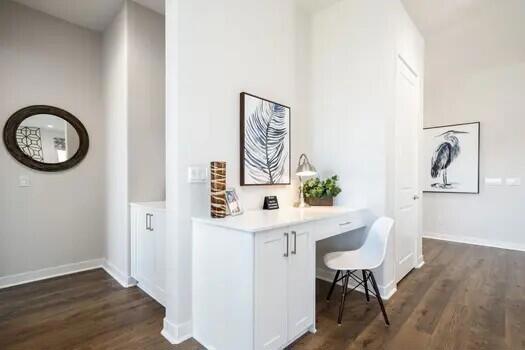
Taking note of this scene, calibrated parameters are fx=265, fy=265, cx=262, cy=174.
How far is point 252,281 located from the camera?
1.51 m

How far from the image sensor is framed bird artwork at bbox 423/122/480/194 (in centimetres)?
450

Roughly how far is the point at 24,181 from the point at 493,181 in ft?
21.4

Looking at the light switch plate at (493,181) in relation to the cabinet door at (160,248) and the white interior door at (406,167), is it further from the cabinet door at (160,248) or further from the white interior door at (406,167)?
the cabinet door at (160,248)

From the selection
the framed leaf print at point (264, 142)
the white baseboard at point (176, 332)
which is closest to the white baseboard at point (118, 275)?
the white baseboard at point (176, 332)

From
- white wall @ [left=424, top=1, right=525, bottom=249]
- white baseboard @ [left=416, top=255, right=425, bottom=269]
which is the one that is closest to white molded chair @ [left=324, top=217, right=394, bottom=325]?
white baseboard @ [left=416, top=255, right=425, bottom=269]

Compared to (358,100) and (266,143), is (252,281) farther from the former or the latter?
(358,100)

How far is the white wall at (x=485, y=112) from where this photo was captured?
3.84 meters

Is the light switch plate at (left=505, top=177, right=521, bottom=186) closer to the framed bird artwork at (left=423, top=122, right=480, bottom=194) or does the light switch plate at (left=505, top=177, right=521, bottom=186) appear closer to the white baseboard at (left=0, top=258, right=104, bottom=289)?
the framed bird artwork at (left=423, top=122, right=480, bottom=194)

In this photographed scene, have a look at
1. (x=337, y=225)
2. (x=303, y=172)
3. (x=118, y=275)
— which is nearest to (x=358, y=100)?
(x=303, y=172)

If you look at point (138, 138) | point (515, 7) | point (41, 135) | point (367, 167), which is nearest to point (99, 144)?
point (41, 135)

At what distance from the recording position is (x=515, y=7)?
3.02m

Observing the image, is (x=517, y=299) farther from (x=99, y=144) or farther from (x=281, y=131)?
(x=99, y=144)

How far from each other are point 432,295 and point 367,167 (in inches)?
54.5

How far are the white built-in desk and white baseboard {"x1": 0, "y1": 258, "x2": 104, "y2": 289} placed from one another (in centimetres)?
209
